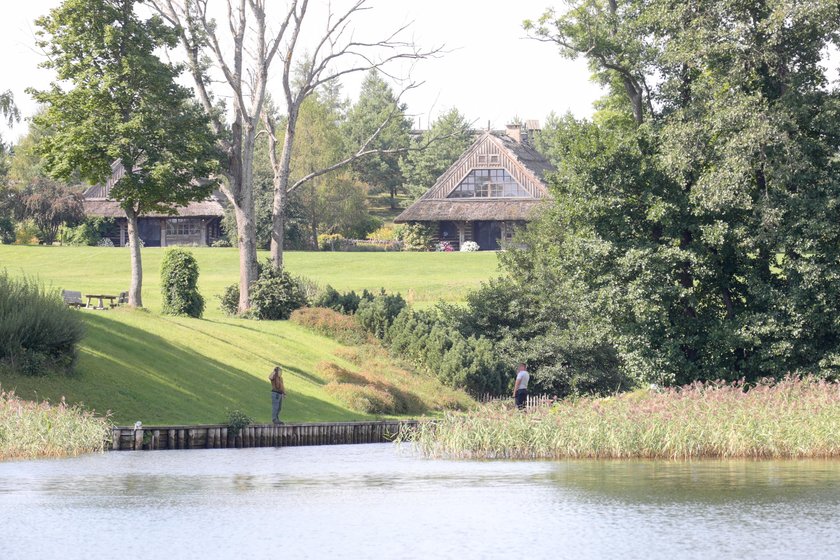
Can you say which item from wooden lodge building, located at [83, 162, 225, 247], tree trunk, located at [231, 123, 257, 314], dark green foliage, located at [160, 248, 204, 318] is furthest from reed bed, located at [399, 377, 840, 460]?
wooden lodge building, located at [83, 162, 225, 247]

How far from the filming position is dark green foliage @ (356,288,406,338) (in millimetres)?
54969

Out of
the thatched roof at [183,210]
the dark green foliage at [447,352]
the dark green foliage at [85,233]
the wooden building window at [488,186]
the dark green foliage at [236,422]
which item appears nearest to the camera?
the dark green foliage at [236,422]

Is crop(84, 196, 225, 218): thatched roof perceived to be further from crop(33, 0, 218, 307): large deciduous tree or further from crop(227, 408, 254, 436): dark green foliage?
crop(227, 408, 254, 436): dark green foliage

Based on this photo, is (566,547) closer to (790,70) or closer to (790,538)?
(790,538)

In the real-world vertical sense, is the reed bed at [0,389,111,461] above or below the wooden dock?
above

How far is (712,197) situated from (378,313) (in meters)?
20.0

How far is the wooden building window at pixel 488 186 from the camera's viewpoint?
4419 inches

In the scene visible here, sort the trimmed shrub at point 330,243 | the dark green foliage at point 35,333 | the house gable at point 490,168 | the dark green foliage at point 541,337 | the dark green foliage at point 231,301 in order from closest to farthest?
the dark green foliage at point 35,333 < the dark green foliage at point 541,337 < the dark green foliage at point 231,301 < the trimmed shrub at point 330,243 < the house gable at point 490,168

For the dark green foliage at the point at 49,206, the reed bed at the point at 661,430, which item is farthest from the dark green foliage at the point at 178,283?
the dark green foliage at the point at 49,206

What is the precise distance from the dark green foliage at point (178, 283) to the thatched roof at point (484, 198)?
54.2 meters

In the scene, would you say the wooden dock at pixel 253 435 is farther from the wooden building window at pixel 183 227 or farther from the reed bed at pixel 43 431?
the wooden building window at pixel 183 227

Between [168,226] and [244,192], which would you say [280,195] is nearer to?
[244,192]

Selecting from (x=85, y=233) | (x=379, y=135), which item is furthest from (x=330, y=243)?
(x=379, y=135)

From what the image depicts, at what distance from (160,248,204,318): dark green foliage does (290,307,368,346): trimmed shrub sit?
16.8 feet
